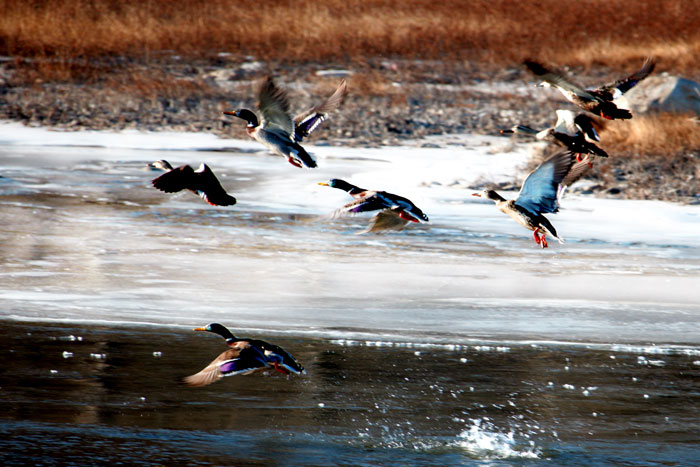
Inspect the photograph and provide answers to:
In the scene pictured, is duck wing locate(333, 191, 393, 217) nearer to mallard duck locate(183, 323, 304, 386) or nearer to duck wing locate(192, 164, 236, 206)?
duck wing locate(192, 164, 236, 206)

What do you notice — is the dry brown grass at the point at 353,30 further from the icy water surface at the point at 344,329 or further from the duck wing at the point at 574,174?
the duck wing at the point at 574,174

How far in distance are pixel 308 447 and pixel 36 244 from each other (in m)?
5.05

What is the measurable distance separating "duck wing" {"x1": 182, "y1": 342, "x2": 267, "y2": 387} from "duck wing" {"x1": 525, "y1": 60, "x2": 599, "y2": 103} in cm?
205

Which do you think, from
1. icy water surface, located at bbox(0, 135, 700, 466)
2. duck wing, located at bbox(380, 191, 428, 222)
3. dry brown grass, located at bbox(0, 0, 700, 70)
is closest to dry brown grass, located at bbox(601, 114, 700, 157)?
icy water surface, located at bbox(0, 135, 700, 466)

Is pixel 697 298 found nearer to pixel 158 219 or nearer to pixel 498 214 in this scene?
pixel 498 214

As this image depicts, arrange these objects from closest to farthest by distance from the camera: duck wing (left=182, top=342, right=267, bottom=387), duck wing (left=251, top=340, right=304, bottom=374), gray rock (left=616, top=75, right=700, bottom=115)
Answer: duck wing (left=182, top=342, right=267, bottom=387) < duck wing (left=251, top=340, right=304, bottom=374) < gray rock (left=616, top=75, right=700, bottom=115)

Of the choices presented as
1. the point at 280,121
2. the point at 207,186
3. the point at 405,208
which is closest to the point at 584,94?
the point at 405,208

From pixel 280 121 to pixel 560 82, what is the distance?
153cm

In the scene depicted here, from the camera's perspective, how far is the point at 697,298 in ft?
27.5

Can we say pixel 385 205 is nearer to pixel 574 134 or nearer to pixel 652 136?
pixel 574 134

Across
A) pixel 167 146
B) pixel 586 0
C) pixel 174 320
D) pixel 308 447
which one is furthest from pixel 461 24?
pixel 308 447

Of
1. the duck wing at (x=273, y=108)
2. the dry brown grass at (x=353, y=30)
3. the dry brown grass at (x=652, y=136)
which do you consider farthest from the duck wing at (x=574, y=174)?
the dry brown grass at (x=353, y=30)

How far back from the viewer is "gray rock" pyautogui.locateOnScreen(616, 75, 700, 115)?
16.6 meters

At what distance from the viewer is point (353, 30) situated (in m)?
27.1
